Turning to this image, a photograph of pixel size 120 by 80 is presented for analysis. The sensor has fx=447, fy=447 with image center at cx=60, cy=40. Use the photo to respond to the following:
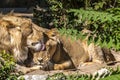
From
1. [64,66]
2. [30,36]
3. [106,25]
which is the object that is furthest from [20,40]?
[106,25]

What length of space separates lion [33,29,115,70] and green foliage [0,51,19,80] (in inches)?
26.3

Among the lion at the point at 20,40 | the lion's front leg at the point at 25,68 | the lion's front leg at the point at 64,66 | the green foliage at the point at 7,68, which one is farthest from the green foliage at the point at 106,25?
the lion's front leg at the point at 64,66

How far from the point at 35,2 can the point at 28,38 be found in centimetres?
424

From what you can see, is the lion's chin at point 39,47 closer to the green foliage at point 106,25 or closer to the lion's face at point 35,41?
the lion's face at point 35,41

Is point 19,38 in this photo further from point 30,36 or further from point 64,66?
point 64,66

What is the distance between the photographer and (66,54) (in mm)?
6461

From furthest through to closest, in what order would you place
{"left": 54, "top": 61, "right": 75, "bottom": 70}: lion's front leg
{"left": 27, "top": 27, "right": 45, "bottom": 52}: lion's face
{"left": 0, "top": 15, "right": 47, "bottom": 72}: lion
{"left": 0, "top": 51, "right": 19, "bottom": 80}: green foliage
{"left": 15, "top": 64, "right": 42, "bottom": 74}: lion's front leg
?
{"left": 54, "top": 61, "right": 75, "bottom": 70}: lion's front leg, {"left": 27, "top": 27, "right": 45, "bottom": 52}: lion's face, {"left": 0, "top": 15, "right": 47, "bottom": 72}: lion, {"left": 15, "top": 64, "right": 42, "bottom": 74}: lion's front leg, {"left": 0, "top": 51, "right": 19, "bottom": 80}: green foliage

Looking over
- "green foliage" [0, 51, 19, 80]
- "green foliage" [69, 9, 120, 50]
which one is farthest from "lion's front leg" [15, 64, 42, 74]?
"green foliage" [69, 9, 120, 50]

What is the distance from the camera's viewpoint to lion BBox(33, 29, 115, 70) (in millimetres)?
5965

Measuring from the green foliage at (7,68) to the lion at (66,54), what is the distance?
67 cm

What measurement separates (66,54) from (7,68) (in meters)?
1.48

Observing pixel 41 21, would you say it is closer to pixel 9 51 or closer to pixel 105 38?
pixel 9 51

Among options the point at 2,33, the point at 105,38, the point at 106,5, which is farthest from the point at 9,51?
the point at 105,38

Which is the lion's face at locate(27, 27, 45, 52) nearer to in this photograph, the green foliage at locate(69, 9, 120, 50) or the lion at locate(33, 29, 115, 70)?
the lion at locate(33, 29, 115, 70)
